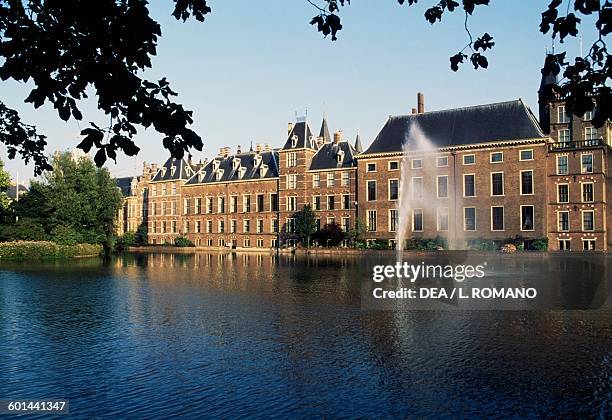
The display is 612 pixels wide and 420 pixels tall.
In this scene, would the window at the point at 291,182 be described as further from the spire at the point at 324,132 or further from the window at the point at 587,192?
the window at the point at 587,192

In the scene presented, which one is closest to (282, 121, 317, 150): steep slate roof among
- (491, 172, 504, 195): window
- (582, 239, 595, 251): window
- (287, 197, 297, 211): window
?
(287, 197, 297, 211): window

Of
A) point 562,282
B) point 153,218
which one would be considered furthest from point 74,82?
point 153,218

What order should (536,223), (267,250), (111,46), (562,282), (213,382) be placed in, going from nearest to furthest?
(111,46)
(213,382)
(562,282)
(536,223)
(267,250)

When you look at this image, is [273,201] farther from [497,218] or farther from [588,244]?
[588,244]

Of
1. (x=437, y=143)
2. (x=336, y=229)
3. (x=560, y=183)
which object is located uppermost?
(x=437, y=143)

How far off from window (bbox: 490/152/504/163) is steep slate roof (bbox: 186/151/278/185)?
1148 inches

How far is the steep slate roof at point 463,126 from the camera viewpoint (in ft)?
177

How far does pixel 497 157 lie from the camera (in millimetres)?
54656

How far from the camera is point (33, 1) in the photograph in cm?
534

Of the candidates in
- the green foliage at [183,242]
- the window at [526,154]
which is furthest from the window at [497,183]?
the green foliage at [183,242]

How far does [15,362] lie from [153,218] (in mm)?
75810

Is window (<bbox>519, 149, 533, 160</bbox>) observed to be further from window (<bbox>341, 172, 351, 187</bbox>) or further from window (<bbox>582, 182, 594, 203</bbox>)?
window (<bbox>341, 172, 351, 187</bbox>)

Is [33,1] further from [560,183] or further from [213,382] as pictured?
[560,183]

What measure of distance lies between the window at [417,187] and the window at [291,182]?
1632 centimetres
